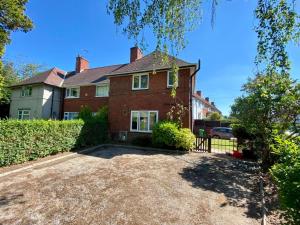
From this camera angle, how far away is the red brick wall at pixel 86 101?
20.0 m

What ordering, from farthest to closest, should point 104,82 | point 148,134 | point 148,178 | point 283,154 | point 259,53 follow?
1. point 104,82
2. point 148,134
3. point 148,178
4. point 259,53
5. point 283,154

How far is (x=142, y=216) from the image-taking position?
463 cm

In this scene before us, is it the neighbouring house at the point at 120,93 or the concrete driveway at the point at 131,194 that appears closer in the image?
the concrete driveway at the point at 131,194

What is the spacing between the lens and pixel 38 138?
1009 cm

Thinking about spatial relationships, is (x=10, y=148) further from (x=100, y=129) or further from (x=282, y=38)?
(x=282, y=38)

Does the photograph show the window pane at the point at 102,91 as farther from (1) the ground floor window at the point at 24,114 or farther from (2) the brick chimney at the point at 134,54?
(1) the ground floor window at the point at 24,114

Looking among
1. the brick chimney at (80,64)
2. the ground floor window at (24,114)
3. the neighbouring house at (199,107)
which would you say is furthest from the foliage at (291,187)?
the brick chimney at (80,64)

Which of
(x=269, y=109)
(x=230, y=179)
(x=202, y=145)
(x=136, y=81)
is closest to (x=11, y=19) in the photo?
(x=136, y=81)

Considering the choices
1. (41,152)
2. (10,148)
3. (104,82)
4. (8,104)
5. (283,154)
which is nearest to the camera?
(283,154)

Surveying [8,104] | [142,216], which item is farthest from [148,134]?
[8,104]

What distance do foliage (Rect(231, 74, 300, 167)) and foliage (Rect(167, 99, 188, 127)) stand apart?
4536mm

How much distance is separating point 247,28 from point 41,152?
36.5 ft

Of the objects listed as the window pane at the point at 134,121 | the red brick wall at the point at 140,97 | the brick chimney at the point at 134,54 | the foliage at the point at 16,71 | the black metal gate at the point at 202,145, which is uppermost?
the foliage at the point at 16,71

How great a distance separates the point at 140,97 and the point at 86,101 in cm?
794
